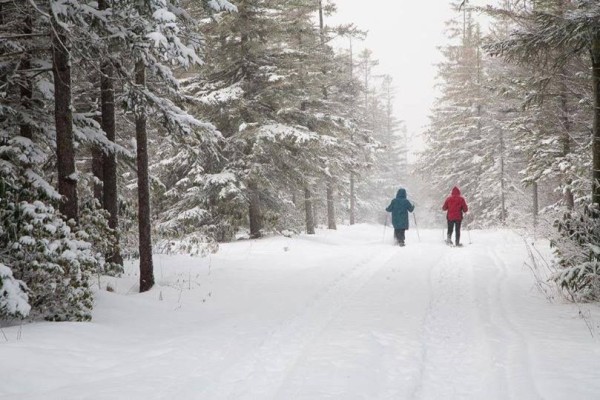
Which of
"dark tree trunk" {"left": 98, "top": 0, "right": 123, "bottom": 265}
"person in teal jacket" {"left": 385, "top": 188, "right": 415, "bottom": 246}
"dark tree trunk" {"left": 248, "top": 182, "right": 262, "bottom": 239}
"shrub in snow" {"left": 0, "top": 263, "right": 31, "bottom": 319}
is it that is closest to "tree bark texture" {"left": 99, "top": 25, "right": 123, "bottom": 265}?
"dark tree trunk" {"left": 98, "top": 0, "right": 123, "bottom": 265}

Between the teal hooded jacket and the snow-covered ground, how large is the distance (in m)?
6.35

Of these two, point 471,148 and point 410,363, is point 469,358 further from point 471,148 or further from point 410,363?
point 471,148

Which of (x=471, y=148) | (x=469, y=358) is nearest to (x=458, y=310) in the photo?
(x=469, y=358)

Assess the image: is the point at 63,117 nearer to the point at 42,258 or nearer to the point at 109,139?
the point at 42,258

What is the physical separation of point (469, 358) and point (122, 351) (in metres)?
4.26

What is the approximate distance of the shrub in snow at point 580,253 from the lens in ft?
22.8

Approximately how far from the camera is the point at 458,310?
7117 mm

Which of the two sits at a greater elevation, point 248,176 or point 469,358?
point 248,176

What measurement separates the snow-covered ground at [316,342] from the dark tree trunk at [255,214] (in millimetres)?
6308

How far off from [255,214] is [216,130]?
6959mm

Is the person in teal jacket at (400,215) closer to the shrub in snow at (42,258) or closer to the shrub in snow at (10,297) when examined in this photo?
the shrub in snow at (42,258)

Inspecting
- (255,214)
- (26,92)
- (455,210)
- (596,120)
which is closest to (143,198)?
(26,92)

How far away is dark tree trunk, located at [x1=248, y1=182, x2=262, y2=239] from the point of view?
16.3 metres

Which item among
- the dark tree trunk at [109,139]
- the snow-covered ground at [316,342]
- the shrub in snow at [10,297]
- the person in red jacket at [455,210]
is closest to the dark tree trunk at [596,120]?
the snow-covered ground at [316,342]
